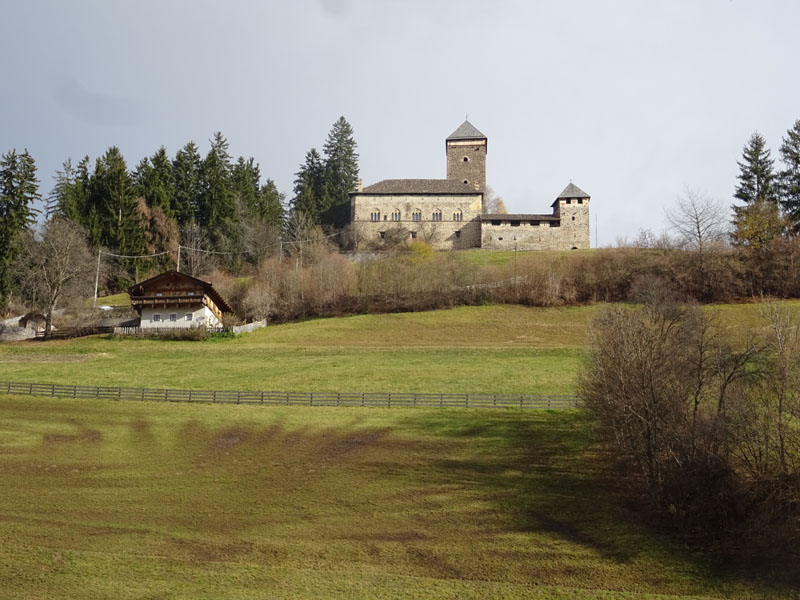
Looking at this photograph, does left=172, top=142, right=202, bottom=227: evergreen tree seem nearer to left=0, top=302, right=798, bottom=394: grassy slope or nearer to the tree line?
the tree line

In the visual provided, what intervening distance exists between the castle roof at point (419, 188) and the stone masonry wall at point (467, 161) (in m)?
6.58

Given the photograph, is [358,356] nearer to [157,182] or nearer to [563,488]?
[563,488]

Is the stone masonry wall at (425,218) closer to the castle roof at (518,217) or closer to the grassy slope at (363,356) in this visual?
the castle roof at (518,217)

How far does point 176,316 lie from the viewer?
180 feet

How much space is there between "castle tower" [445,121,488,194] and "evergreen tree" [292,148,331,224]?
58.8 ft

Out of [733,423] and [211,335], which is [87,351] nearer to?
[211,335]

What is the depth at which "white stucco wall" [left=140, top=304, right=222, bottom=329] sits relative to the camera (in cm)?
5444

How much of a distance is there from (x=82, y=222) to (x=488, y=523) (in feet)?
209

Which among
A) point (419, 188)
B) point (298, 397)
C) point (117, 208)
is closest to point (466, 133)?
point (419, 188)

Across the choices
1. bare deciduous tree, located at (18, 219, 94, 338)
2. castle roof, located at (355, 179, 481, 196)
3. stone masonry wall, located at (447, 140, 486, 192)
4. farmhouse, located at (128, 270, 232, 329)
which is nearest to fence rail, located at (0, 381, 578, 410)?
farmhouse, located at (128, 270, 232, 329)

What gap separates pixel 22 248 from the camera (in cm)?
6091

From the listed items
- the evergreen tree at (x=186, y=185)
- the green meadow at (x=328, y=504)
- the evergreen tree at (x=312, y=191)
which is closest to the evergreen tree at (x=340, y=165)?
the evergreen tree at (x=312, y=191)

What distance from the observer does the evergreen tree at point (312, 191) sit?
293 ft

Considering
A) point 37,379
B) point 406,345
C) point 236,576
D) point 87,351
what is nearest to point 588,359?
point 236,576
